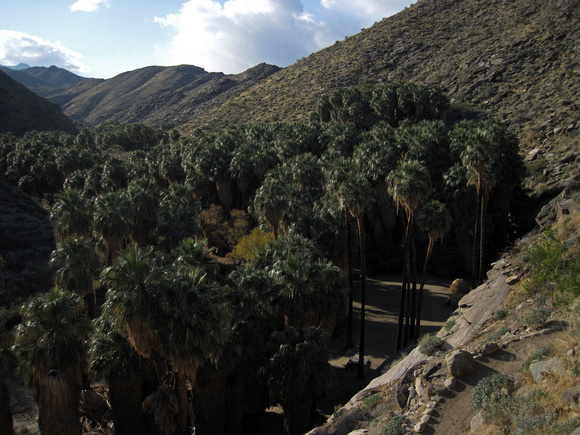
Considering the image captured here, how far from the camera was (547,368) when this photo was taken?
397 inches

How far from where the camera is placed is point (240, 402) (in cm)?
2005

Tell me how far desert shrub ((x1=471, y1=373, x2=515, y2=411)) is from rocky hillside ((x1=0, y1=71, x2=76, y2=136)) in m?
105

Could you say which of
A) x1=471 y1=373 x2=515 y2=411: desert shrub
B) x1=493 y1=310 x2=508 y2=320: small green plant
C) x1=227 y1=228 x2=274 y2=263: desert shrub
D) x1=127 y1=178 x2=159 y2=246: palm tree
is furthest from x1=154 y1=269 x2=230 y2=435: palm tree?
x1=227 y1=228 x2=274 y2=263: desert shrub

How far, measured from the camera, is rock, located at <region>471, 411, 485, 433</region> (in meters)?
9.74

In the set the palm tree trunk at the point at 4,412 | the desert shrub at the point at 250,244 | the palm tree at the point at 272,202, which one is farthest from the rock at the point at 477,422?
the desert shrub at the point at 250,244

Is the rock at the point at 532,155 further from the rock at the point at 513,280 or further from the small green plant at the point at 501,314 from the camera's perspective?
the small green plant at the point at 501,314

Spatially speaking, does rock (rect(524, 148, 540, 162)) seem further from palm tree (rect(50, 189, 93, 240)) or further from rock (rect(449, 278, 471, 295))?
palm tree (rect(50, 189, 93, 240))

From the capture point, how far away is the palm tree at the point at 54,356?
17.0 m

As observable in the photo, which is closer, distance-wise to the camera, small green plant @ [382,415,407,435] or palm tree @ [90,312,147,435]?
small green plant @ [382,415,407,435]

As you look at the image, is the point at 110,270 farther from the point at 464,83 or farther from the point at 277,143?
the point at 464,83

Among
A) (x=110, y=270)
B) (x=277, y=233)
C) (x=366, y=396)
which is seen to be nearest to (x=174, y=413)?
(x=110, y=270)

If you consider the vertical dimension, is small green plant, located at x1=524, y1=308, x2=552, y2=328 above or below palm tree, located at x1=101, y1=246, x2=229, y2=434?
above

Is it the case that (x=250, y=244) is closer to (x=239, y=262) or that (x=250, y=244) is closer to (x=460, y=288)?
(x=239, y=262)

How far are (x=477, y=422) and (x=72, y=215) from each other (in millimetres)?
29183
